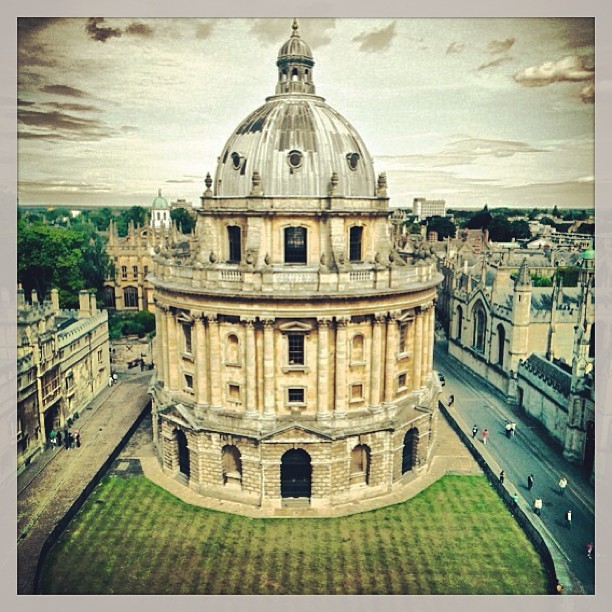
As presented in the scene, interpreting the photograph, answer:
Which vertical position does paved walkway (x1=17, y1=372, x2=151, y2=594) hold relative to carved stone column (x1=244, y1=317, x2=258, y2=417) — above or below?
below

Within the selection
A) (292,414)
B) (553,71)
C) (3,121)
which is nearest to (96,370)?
(292,414)

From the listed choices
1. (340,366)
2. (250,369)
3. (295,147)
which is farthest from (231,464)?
(295,147)

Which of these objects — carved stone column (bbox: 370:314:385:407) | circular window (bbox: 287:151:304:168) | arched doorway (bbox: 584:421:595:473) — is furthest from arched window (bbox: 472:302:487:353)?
circular window (bbox: 287:151:304:168)

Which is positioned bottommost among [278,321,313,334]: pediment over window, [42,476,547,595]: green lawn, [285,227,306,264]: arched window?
[42,476,547,595]: green lawn

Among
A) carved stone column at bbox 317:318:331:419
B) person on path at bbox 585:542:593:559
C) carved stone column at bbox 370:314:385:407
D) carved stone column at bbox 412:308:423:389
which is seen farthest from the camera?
carved stone column at bbox 412:308:423:389

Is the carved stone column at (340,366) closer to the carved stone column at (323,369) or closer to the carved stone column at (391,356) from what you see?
the carved stone column at (323,369)

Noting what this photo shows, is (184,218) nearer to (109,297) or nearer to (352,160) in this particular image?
(109,297)

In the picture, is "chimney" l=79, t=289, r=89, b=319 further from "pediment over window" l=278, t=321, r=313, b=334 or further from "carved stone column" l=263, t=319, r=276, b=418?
"pediment over window" l=278, t=321, r=313, b=334
